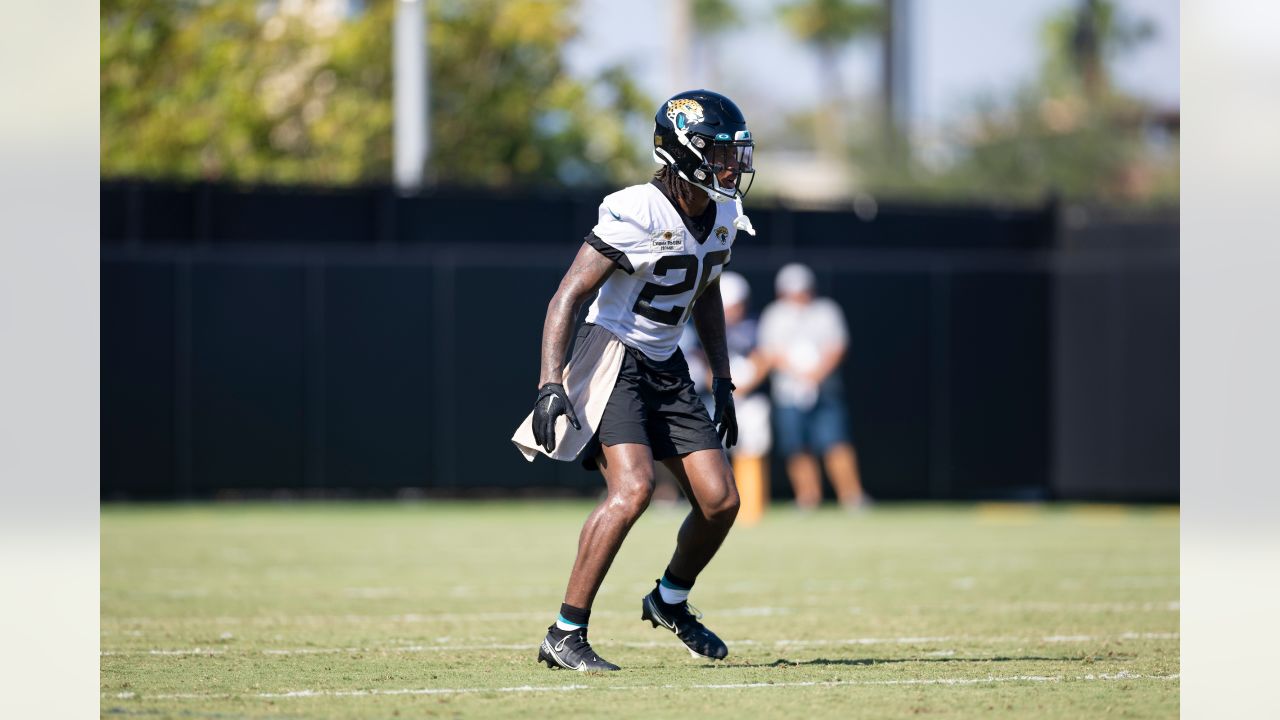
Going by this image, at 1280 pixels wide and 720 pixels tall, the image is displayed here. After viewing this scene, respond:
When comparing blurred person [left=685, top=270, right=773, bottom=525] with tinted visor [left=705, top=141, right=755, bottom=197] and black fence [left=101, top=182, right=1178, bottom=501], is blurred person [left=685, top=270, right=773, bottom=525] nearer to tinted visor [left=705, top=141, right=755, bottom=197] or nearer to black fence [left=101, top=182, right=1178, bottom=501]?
black fence [left=101, top=182, right=1178, bottom=501]

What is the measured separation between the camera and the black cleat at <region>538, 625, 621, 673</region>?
7.33 m

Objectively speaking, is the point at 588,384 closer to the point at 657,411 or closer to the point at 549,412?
the point at 657,411

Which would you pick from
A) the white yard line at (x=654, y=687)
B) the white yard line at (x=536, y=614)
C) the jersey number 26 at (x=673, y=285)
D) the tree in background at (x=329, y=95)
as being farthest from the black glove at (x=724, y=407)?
the tree in background at (x=329, y=95)

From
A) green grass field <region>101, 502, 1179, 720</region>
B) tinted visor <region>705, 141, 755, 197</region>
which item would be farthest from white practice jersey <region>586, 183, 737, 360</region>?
green grass field <region>101, 502, 1179, 720</region>

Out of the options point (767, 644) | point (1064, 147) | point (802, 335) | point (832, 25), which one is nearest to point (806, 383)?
point (802, 335)

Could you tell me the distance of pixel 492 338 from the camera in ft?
65.2

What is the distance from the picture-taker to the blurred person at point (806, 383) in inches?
724

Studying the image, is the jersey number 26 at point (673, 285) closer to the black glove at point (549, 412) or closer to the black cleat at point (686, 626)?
the black glove at point (549, 412)

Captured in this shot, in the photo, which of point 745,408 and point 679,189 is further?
point 745,408

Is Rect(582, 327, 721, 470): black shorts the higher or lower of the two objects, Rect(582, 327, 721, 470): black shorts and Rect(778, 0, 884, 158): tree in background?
the lower

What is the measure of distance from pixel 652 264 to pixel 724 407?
1.02 meters

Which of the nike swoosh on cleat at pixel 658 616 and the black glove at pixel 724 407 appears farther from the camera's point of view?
the black glove at pixel 724 407

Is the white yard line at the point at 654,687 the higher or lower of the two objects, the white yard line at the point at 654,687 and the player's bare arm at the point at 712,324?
the lower
